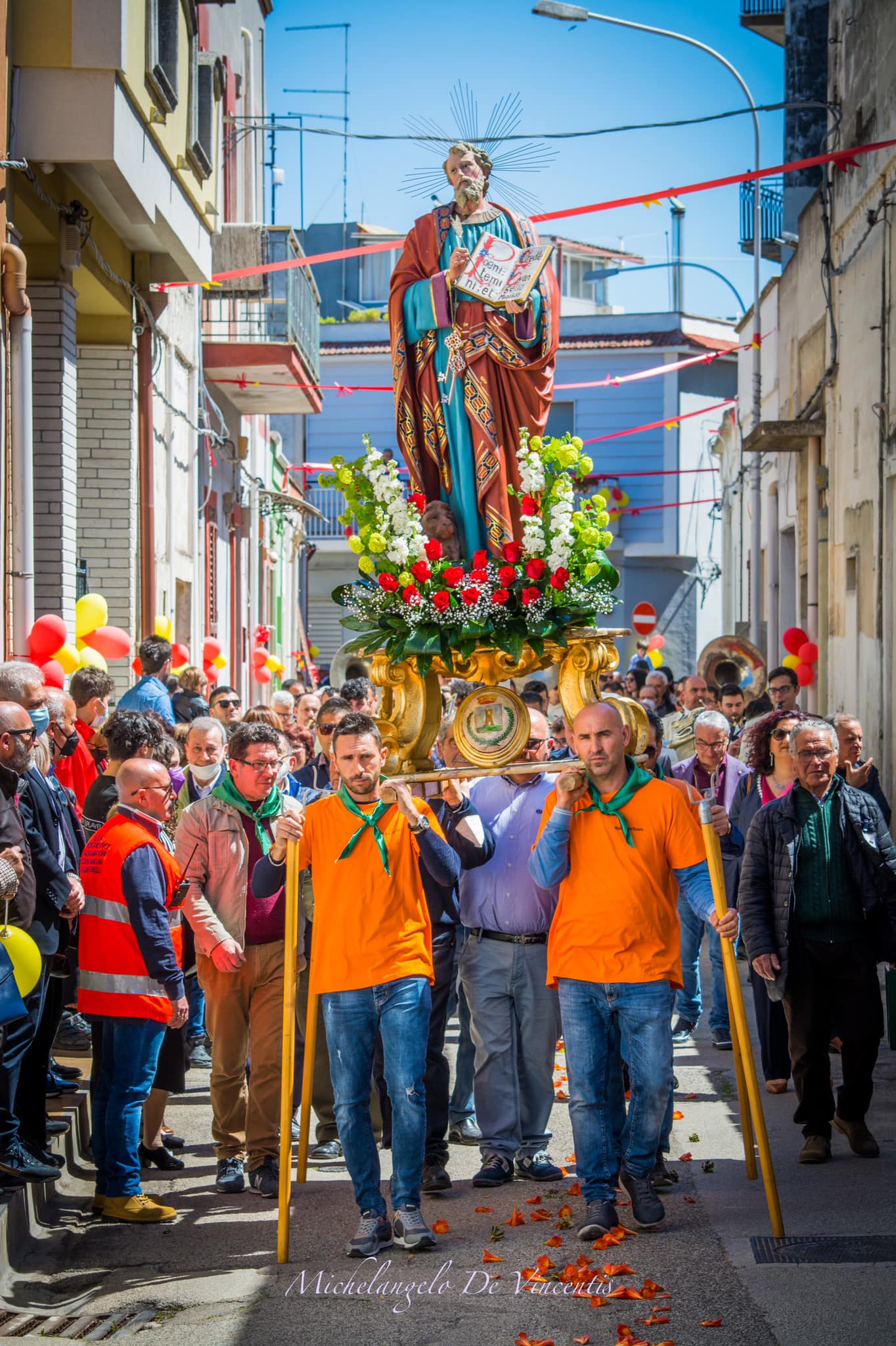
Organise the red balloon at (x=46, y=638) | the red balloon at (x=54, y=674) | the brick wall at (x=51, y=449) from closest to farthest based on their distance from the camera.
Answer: the red balloon at (x=54, y=674)
the red balloon at (x=46, y=638)
the brick wall at (x=51, y=449)

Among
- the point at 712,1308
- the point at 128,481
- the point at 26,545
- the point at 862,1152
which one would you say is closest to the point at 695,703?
the point at 128,481

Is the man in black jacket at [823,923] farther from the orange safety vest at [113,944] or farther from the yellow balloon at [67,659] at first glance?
the yellow balloon at [67,659]

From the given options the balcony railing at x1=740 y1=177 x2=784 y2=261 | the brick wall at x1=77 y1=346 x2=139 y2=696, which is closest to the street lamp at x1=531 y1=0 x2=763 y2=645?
the balcony railing at x1=740 y1=177 x2=784 y2=261

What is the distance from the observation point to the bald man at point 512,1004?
6758 mm

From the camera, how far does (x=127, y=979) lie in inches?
247

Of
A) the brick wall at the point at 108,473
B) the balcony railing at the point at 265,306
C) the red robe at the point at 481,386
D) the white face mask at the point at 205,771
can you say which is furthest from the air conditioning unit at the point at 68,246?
the balcony railing at the point at 265,306

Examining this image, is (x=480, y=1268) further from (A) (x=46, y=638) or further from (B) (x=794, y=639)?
(B) (x=794, y=639)

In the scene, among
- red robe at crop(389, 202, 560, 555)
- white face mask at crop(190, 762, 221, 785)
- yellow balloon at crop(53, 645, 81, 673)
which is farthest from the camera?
yellow balloon at crop(53, 645, 81, 673)

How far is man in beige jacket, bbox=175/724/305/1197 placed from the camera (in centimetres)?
676

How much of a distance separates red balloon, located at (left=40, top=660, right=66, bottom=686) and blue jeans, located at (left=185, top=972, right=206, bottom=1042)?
183 cm

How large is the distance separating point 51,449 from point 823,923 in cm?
701

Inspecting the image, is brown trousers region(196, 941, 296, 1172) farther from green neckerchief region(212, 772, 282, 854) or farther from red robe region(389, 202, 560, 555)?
red robe region(389, 202, 560, 555)

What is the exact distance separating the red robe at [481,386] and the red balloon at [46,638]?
260cm

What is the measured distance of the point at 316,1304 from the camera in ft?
17.7
